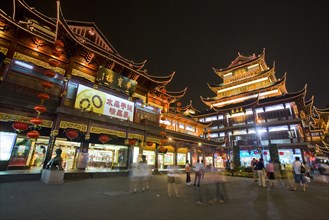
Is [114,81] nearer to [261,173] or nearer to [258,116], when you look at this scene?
[261,173]

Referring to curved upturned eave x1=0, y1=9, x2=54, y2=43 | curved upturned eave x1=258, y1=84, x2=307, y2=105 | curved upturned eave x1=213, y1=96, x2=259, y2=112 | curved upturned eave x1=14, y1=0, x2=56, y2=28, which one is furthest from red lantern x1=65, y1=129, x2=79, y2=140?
curved upturned eave x1=258, y1=84, x2=307, y2=105

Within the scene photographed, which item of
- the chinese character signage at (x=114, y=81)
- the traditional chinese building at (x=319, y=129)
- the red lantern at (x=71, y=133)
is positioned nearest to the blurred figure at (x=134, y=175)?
the red lantern at (x=71, y=133)

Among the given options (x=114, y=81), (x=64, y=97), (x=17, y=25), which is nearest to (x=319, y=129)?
(x=114, y=81)

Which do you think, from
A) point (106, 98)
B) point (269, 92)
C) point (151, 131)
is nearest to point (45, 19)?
point (106, 98)

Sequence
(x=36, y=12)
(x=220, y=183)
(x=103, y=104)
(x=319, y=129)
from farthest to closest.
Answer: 1. (x=319, y=129)
2. (x=103, y=104)
3. (x=36, y=12)
4. (x=220, y=183)

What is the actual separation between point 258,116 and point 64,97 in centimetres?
4080

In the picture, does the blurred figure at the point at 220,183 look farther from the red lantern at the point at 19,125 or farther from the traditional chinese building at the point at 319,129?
the traditional chinese building at the point at 319,129

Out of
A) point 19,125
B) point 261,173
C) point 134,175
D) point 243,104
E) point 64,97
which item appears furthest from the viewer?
point 243,104

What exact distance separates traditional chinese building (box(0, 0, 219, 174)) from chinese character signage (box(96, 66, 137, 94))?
8cm

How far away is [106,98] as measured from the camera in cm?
1421

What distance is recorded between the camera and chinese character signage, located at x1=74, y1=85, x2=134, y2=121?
1279cm

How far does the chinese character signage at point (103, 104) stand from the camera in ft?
41.9

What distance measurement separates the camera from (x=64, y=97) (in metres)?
11.6

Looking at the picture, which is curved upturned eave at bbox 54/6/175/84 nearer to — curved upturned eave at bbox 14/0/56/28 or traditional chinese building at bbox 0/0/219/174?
traditional chinese building at bbox 0/0/219/174
